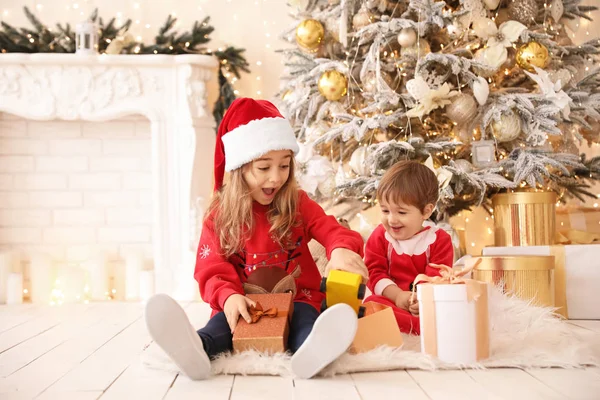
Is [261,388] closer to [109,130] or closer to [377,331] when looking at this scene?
[377,331]

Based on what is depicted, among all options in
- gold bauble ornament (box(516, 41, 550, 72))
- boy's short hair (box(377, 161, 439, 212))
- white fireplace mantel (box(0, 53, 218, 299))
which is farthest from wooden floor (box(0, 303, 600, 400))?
white fireplace mantel (box(0, 53, 218, 299))

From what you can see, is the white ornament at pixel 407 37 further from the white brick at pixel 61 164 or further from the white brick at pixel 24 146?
the white brick at pixel 24 146

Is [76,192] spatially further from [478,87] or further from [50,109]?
[478,87]

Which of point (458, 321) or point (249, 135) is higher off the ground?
point (249, 135)

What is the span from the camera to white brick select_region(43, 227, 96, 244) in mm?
3758

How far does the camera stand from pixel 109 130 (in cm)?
377

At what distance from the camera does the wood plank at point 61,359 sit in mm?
1666

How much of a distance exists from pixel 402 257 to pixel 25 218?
7.45ft

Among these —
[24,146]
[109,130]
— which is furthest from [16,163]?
[109,130]

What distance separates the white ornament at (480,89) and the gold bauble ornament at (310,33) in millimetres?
691

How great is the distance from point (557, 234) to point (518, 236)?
269 mm

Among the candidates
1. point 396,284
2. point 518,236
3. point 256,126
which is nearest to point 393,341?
point 396,284

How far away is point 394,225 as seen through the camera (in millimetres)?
2254

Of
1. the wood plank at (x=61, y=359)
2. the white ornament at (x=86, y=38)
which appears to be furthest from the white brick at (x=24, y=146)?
the wood plank at (x=61, y=359)
